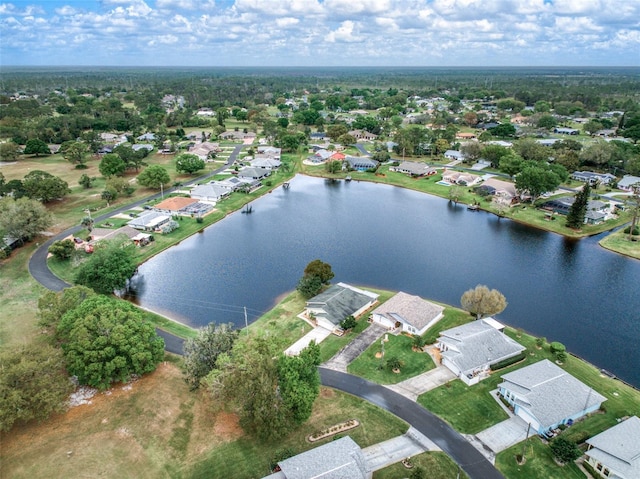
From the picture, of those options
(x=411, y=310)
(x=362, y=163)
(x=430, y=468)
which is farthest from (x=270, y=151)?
(x=430, y=468)

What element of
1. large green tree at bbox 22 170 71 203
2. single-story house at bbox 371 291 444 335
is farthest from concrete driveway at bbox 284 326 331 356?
large green tree at bbox 22 170 71 203

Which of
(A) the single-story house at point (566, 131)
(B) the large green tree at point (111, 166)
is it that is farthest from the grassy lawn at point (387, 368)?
(A) the single-story house at point (566, 131)

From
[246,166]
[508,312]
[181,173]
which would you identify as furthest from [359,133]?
[508,312]

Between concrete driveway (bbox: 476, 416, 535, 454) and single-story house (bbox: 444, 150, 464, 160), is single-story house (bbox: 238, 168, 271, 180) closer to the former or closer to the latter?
single-story house (bbox: 444, 150, 464, 160)

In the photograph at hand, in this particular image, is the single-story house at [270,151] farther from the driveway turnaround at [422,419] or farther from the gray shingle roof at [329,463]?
the gray shingle roof at [329,463]

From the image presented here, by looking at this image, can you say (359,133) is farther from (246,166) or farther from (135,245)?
(135,245)

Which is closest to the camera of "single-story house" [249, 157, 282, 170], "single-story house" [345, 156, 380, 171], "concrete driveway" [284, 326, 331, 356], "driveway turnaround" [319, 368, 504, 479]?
"driveway turnaround" [319, 368, 504, 479]

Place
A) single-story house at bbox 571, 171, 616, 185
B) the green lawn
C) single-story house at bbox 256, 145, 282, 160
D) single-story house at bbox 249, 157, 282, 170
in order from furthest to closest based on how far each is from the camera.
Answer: single-story house at bbox 256, 145, 282, 160 < single-story house at bbox 249, 157, 282, 170 < single-story house at bbox 571, 171, 616, 185 < the green lawn
